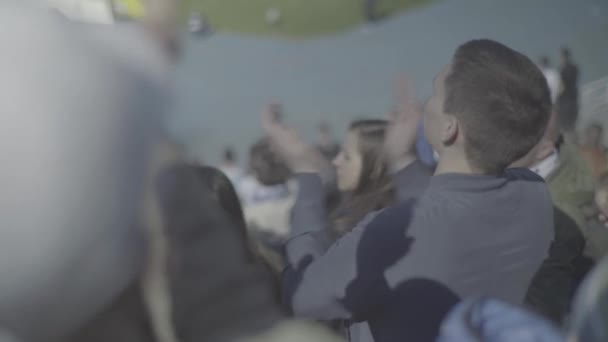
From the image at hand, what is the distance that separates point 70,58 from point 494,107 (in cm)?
97

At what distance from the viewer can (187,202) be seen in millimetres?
650

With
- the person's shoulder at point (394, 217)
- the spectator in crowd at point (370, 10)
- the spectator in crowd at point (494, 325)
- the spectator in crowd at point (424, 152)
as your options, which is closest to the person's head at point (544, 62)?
the spectator in crowd at point (424, 152)

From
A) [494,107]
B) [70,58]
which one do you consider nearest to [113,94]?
[70,58]

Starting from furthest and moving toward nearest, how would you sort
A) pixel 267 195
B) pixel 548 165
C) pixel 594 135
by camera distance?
1. pixel 267 195
2. pixel 594 135
3. pixel 548 165

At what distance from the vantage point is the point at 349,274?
1.22 m

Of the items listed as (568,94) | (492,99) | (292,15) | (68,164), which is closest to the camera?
(68,164)

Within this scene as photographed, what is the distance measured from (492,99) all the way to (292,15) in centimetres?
129

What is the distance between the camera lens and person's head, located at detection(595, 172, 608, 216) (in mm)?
2102

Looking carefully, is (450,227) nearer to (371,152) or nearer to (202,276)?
(202,276)

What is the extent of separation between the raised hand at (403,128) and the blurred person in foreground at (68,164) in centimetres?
108

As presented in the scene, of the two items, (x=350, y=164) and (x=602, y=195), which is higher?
(x=350, y=164)

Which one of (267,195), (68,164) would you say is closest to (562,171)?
(68,164)

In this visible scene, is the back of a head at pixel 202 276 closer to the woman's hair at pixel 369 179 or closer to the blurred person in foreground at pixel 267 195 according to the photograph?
the woman's hair at pixel 369 179

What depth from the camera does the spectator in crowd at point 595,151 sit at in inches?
91.1
